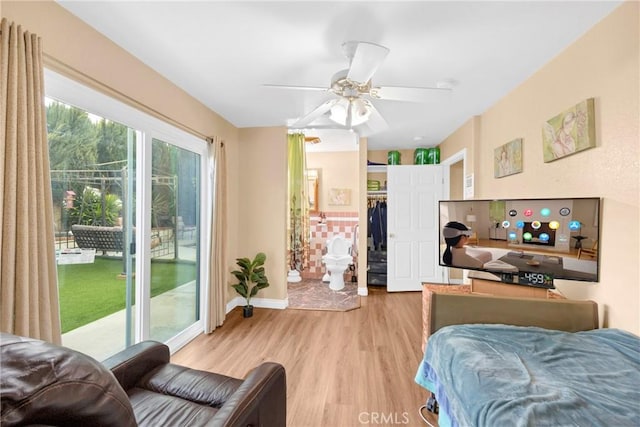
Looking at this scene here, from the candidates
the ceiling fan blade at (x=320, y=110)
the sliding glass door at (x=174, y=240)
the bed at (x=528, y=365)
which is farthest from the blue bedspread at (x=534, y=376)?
the sliding glass door at (x=174, y=240)

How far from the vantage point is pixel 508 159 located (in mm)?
2465

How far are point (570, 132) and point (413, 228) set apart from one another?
2478 millimetres

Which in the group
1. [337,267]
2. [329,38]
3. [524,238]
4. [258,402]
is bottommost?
[337,267]

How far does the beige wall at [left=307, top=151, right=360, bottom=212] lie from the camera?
494cm

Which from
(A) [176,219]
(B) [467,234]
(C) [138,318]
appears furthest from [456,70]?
(C) [138,318]

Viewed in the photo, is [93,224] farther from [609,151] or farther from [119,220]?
[609,151]

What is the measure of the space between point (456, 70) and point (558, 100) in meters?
0.71

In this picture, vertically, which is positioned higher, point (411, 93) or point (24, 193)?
point (411, 93)

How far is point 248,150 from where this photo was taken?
352cm

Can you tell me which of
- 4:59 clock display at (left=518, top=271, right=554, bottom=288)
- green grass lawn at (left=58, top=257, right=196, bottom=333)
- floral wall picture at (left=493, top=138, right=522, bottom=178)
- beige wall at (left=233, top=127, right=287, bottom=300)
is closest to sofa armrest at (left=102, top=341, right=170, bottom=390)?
green grass lawn at (left=58, top=257, right=196, bottom=333)

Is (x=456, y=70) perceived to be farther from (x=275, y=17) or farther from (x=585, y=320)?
(x=585, y=320)

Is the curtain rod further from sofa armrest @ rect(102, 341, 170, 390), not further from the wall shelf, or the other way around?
the wall shelf

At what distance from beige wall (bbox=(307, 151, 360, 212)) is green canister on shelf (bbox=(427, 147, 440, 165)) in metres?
1.24

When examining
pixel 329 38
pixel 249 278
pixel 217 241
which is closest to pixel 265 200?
pixel 217 241
